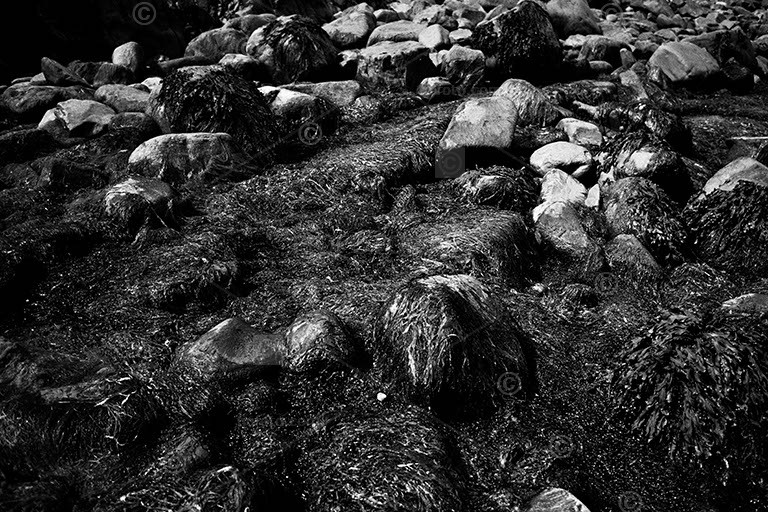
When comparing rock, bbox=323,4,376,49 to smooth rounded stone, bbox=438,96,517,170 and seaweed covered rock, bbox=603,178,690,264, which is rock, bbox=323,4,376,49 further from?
seaweed covered rock, bbox=603,178,690,264

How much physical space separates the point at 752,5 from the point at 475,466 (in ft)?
68.6

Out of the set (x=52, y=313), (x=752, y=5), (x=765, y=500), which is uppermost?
(x=52, y=313)

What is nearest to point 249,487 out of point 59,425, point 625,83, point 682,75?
point 59,425

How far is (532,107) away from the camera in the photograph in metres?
10.8

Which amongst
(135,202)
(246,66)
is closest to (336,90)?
(246,66)

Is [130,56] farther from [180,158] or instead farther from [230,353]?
[230,353]

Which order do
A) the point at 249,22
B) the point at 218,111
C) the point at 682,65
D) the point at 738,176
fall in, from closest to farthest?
1. the point at 738,176
2. the point at 218,111
3. the point at 682,65
4. the point at 249,22

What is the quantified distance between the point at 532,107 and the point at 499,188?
2.69m

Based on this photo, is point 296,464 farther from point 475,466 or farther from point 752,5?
point 752,5

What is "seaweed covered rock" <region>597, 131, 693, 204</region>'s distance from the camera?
29.8 feet

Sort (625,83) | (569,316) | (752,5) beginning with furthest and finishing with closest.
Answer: (752,5) < (625,83) < (569,316)

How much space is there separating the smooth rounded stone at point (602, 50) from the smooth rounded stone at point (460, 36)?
93.0 inches

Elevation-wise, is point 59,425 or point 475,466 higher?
point 59,425

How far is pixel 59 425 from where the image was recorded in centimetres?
541
